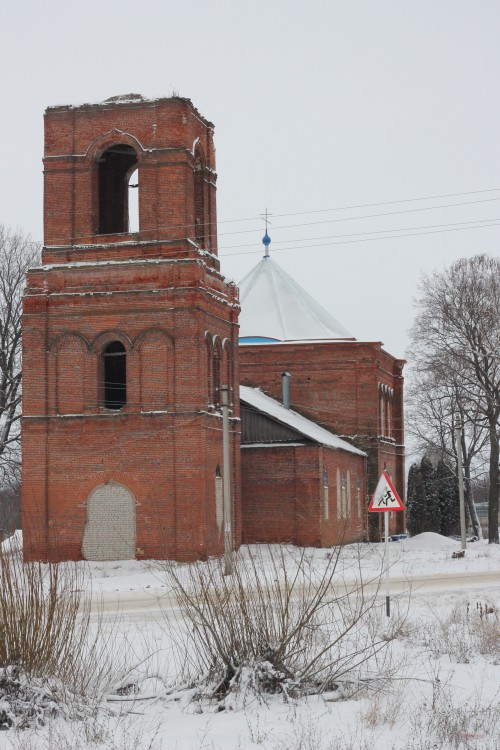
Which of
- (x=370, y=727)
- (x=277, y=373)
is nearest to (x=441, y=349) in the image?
(x=277, y=373)

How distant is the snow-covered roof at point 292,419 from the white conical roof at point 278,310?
9.76 ft

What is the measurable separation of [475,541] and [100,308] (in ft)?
78.1

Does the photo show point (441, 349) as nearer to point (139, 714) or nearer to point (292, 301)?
point (292, 301)

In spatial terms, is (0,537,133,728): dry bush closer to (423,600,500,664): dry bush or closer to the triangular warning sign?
(423,600,500,664): dry bush

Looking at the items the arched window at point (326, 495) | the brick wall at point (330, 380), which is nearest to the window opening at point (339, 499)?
the arched window at point (326, 495)

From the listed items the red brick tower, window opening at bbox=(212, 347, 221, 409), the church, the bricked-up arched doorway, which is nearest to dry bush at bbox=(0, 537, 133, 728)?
the church

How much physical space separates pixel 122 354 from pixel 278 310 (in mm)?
18591

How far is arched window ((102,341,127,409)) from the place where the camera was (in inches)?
1259

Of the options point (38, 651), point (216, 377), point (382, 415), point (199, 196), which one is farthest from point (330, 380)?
point (38, 651)

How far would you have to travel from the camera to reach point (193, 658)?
1267cm

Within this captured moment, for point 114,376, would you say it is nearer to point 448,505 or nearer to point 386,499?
point 386,499

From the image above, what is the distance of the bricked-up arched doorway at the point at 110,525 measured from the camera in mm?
30766

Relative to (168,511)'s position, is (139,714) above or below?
below

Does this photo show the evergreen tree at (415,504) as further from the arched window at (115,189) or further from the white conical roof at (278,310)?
the arched window at (115,189)
